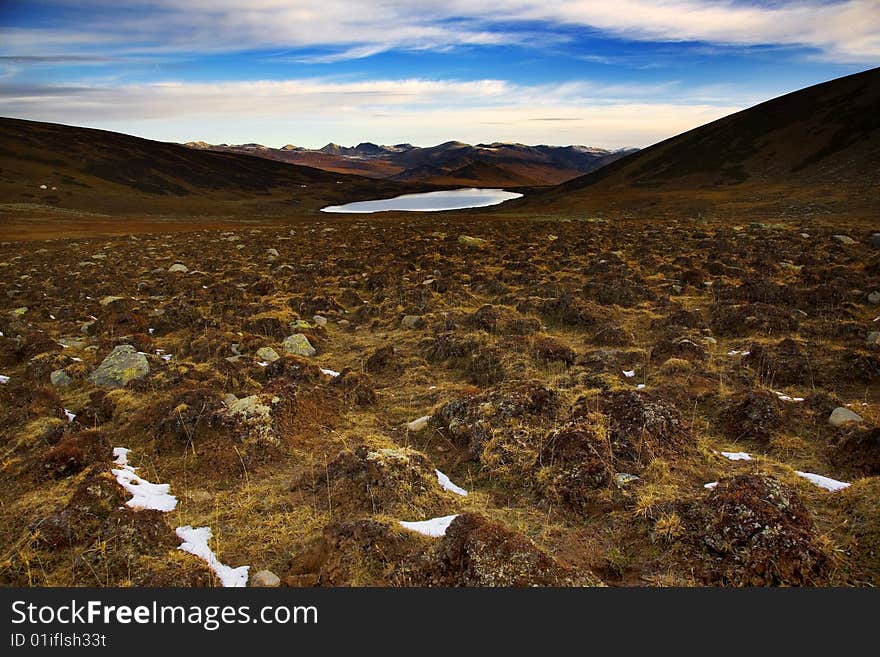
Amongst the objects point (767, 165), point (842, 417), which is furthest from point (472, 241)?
point (767, 165)

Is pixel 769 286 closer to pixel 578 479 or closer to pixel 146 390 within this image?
pixel 578 479

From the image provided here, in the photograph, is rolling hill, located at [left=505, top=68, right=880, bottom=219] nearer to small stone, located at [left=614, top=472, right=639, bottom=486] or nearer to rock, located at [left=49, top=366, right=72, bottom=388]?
small stone, located at [left=614, top=472, right=639, bottom=486]

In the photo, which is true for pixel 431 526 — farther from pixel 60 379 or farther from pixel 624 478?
pixel 60 379

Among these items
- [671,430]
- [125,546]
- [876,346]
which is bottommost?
[125,546]

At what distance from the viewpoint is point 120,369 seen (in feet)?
31.3

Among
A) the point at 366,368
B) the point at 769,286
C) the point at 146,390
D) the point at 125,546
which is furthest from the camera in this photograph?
the point at 769,286

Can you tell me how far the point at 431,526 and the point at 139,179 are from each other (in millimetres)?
109178

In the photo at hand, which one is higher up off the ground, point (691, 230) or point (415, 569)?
point (691, 230)

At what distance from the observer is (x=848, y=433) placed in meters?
6.31

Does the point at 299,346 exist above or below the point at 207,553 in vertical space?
above

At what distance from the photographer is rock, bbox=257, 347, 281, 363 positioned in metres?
10.5

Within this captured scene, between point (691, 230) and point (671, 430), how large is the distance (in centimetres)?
2739

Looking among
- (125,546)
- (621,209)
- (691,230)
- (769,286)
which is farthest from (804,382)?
(621,209)

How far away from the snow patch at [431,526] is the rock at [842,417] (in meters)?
5.61
